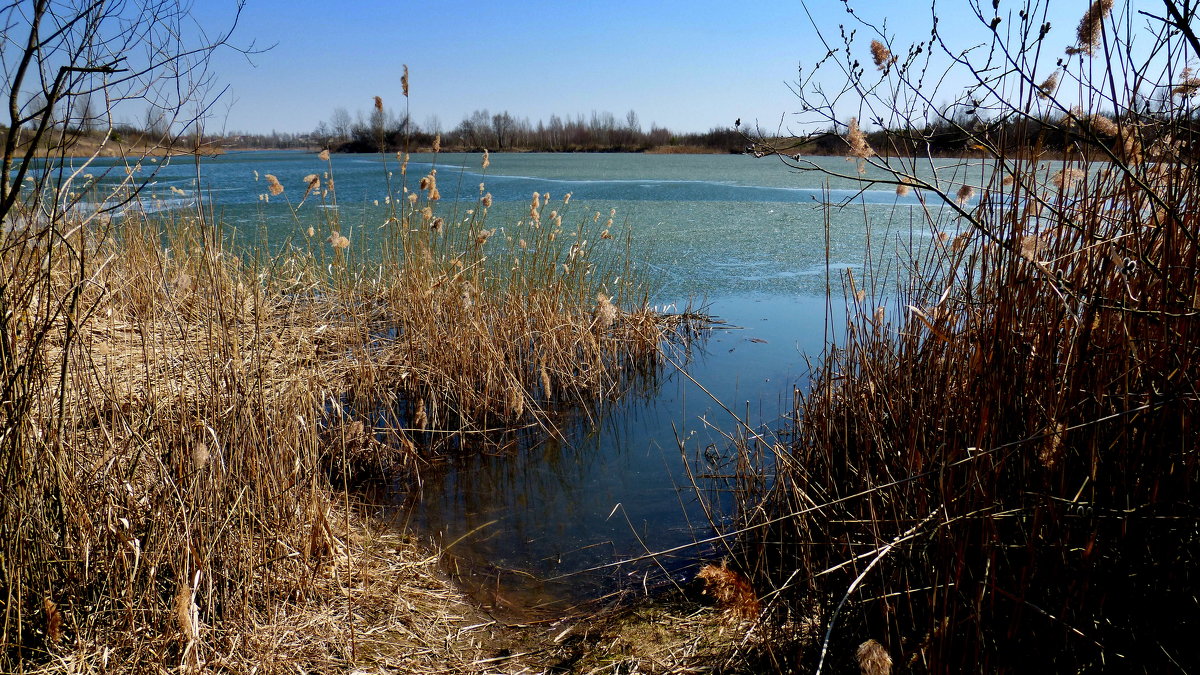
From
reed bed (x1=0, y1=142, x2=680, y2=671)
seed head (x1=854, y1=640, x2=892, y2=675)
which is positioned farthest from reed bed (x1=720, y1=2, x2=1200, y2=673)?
reed bed (x1=0, y1=142, x2=680, y2=671)

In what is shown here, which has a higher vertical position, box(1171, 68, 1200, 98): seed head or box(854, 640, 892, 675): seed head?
box(1171, 68, 1200, 98): seed head

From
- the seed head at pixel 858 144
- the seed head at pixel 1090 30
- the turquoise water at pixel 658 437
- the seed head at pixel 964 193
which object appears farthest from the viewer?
the turquoise water at pixel 658 437

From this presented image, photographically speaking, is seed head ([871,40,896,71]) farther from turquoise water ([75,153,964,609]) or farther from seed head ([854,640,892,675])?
seed head ([854,640,892,675])

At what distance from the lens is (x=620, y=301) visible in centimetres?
552

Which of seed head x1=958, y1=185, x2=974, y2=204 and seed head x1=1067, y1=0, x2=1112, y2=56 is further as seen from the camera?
seed head x1=958, y1=185, x2=974, y2=204

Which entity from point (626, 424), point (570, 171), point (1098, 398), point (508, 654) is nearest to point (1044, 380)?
point (1098, 398)

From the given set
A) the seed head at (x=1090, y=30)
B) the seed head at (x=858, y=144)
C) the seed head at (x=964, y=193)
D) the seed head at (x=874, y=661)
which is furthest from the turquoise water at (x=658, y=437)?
the seed head at (x=874, y=661)

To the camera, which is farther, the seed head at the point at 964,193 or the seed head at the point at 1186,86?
the seed head at the point at 964,193

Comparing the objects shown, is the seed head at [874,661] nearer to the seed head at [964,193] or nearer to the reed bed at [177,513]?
the seed head at [964,193]

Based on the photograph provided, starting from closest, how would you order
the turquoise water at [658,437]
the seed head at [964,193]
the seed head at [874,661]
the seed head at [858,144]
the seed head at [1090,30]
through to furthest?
the seed head at [874,661] → the seed head at [1090,30] → the seed head at [858,144] → the seed head at [964,193] → the turquoise water at [658,437]

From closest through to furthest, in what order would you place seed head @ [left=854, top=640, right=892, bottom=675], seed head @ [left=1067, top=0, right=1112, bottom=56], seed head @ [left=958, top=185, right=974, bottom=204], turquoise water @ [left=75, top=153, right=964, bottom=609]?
1. seed head @ [left=854, top=640, right=892, bottom=675]
2. seed head @ [left=1067, top=0, right=1112, bottom=56]
3. seed head @ [left=958, top=185, right=974, bottom=204]
4. turquoise water @ [left=75, top=153, right=964, bottom=609]

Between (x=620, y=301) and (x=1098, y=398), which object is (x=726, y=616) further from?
(x=620, y=301)

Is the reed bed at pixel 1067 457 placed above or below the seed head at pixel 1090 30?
below

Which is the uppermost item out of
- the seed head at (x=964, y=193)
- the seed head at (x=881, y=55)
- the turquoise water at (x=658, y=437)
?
the seed head at (x=881, y=55)
